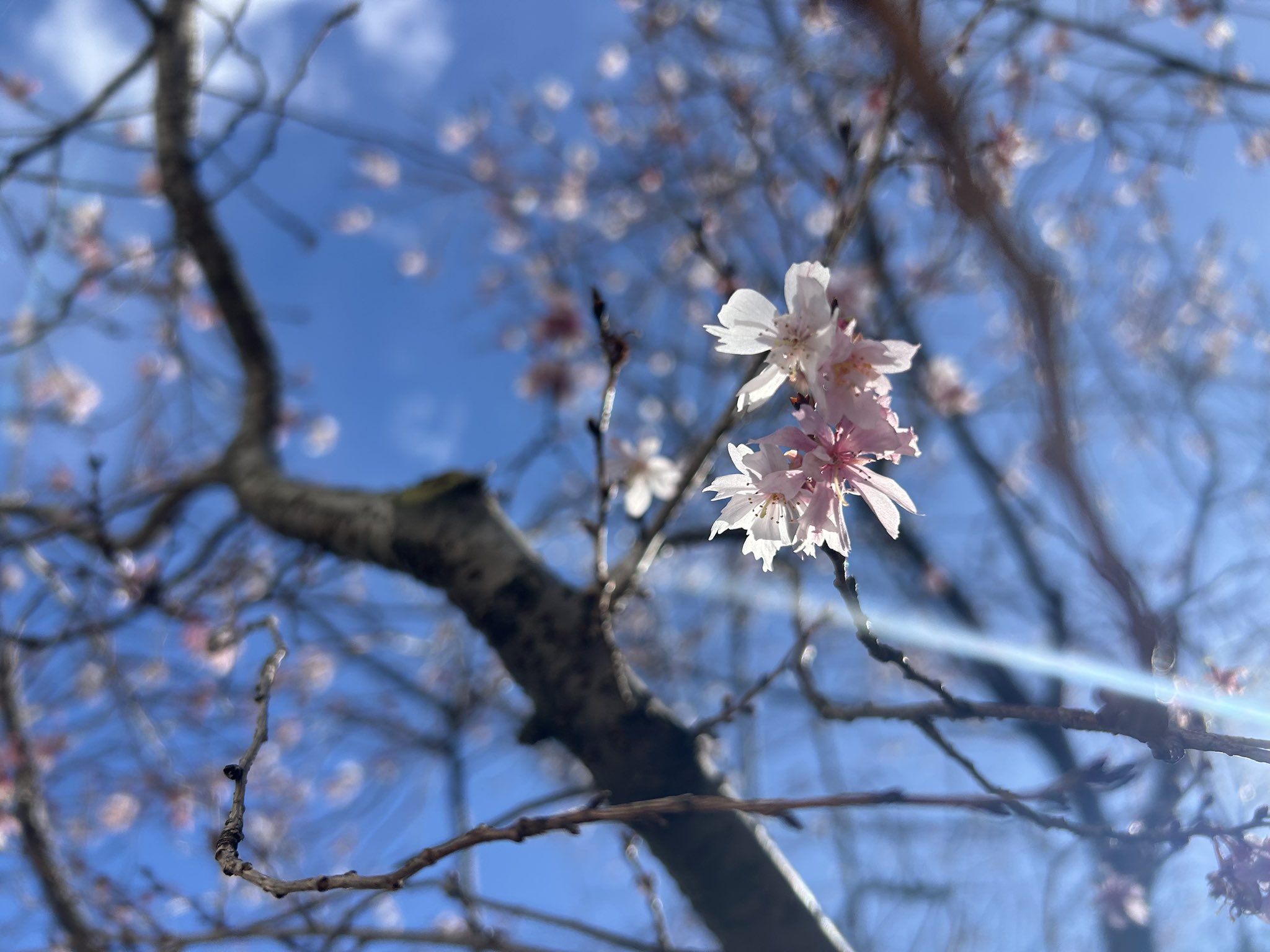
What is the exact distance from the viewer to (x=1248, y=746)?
806 mm

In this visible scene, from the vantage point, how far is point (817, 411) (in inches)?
42.4

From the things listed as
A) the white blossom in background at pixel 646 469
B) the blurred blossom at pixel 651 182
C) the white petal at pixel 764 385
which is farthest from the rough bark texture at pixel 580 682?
the blurred blossom at pixel 651 182

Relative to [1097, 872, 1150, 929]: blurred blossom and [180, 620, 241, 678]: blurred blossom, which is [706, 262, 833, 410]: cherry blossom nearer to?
[1097, 872, 1150, 929]: blurred blossom

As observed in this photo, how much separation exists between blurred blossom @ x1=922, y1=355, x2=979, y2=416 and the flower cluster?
3.27m

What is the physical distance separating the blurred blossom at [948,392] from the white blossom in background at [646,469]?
2.56 meters

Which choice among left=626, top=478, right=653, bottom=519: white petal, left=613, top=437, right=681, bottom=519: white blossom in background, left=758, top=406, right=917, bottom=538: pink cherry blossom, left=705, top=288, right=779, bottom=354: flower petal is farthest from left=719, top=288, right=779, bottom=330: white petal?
left=613, top=437, right=681, bottom=519: white blossom in background

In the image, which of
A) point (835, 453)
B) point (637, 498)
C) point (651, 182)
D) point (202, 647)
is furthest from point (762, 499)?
point (651, 182)

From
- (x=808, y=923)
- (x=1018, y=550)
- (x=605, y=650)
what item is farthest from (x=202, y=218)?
(x=1018, y=550)

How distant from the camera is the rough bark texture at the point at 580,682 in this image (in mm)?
1443

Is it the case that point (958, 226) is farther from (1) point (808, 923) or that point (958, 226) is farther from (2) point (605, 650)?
(1) point (808, 923)

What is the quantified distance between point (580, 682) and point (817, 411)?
769 millimetres

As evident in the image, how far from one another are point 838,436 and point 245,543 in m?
2.70

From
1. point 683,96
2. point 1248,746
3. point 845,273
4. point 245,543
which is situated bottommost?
point 1248,746

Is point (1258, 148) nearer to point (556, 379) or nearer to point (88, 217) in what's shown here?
point (556, 379)
